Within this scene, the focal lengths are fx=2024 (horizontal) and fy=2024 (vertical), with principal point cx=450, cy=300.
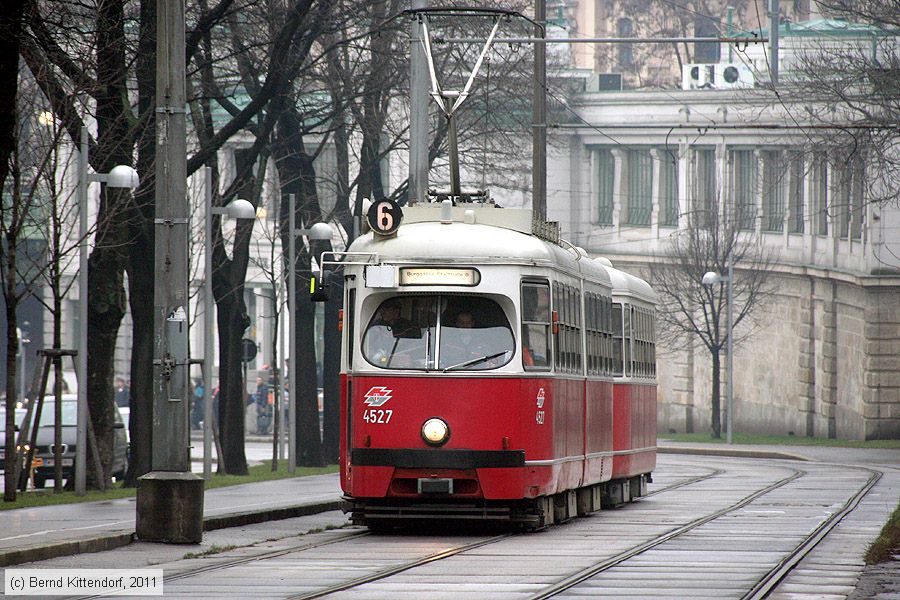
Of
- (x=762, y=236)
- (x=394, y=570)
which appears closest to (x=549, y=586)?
(x=394, y=570)

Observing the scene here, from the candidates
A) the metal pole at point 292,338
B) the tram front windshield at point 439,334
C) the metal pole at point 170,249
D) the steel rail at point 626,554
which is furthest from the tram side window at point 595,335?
the metal pole at point 292,338

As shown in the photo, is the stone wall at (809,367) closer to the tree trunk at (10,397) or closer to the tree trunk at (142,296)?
the tree trunk at (142,296)

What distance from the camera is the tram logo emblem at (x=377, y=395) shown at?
64.5 feet

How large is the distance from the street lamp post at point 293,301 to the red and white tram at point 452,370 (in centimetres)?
1352

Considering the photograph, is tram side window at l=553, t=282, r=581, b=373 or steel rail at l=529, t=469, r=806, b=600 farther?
tram side window at l=553, t=282, r=581, b=373

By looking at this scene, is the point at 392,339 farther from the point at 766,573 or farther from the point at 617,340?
the point at 617,340

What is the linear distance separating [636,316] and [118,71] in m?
7.80

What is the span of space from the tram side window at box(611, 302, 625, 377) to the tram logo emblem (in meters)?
6.56

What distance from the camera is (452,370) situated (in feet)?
64.5

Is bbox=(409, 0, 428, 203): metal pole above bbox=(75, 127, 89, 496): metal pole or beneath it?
above

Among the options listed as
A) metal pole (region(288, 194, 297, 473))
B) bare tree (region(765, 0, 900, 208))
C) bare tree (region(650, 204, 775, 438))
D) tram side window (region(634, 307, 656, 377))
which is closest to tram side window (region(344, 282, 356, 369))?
tram side window (region(634, 307, 656, 377))

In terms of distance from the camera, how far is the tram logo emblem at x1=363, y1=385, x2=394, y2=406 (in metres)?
19.7

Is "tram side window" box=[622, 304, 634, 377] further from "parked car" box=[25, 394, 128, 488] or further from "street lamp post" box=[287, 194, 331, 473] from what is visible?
"parked car" box=[25, 394, 128, 488]

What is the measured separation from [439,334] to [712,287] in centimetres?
4714
